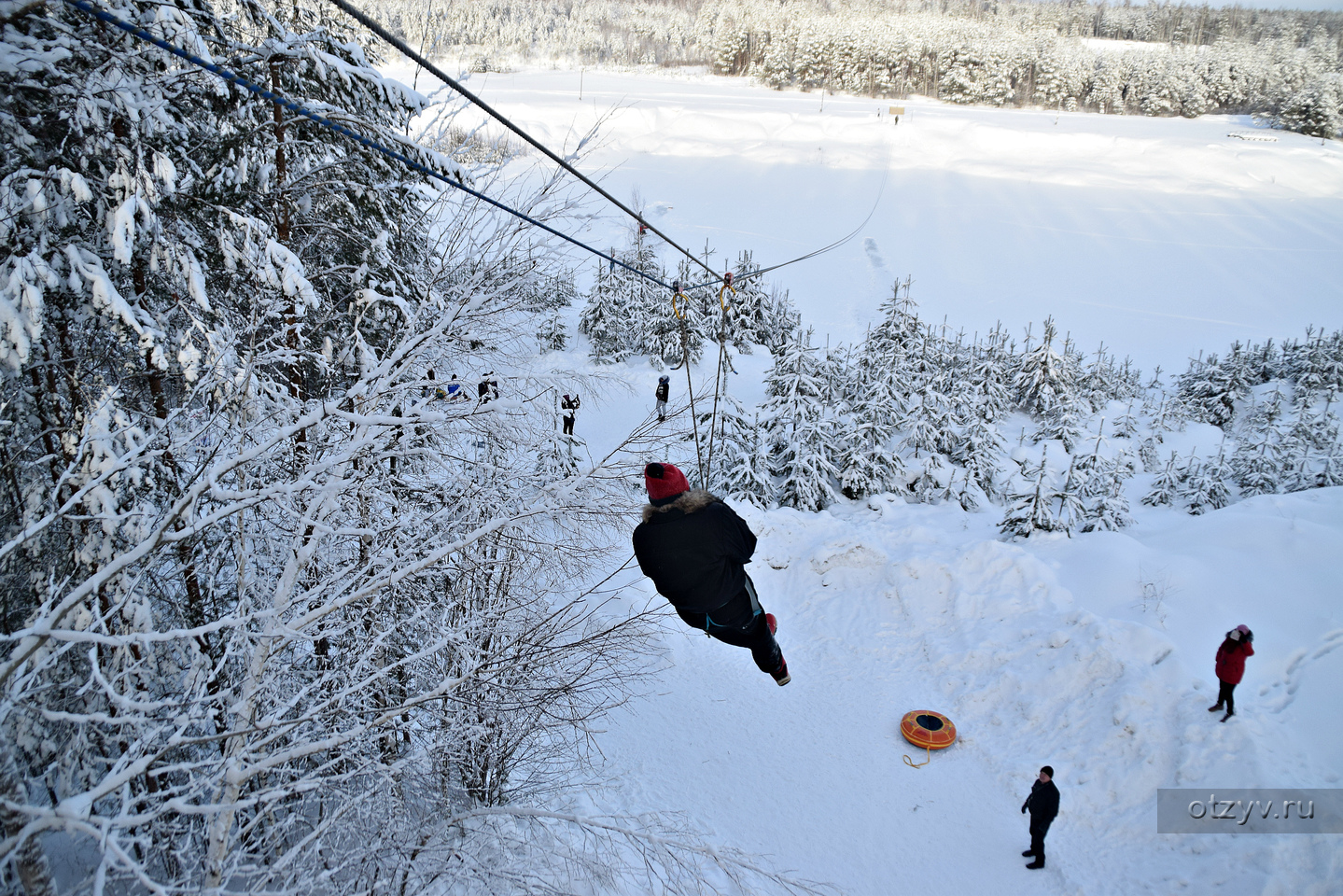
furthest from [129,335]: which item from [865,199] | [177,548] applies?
[865,199]

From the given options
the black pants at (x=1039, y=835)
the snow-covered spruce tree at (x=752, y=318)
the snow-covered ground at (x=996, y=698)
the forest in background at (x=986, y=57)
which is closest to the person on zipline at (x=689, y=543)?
the snow-covered ground at (x=996, y=698)

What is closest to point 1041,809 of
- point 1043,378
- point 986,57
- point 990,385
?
point 990,385

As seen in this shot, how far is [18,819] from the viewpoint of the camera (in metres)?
2.48

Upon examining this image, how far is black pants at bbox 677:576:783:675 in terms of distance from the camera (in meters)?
4.39

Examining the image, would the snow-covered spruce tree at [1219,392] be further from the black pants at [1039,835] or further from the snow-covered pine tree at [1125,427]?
the black pants at [1039,835]

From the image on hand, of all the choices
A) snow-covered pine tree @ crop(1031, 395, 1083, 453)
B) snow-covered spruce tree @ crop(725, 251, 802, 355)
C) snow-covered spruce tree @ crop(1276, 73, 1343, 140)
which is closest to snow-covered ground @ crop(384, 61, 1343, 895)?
snow-covered pine tree @ crop(1031, 395, 1083, 453)

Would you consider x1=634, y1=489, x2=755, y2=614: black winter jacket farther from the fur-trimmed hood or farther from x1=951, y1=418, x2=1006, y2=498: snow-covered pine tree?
x1=951, y1=418, x2=1006, y2=498: snow-covered pine tree

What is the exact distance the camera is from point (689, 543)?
3.90m

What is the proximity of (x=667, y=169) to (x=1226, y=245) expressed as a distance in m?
39.6

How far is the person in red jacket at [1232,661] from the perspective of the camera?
23.7ft

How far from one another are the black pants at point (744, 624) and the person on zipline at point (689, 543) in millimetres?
149

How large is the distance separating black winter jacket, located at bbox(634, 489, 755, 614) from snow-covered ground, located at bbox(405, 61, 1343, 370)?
27030mm

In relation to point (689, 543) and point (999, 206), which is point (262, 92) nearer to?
point (689, 543)

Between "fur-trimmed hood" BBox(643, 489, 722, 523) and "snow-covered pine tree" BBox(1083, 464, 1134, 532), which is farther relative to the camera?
"snow-covered pine tree" BBox(1083, 464, 1134, 532)
